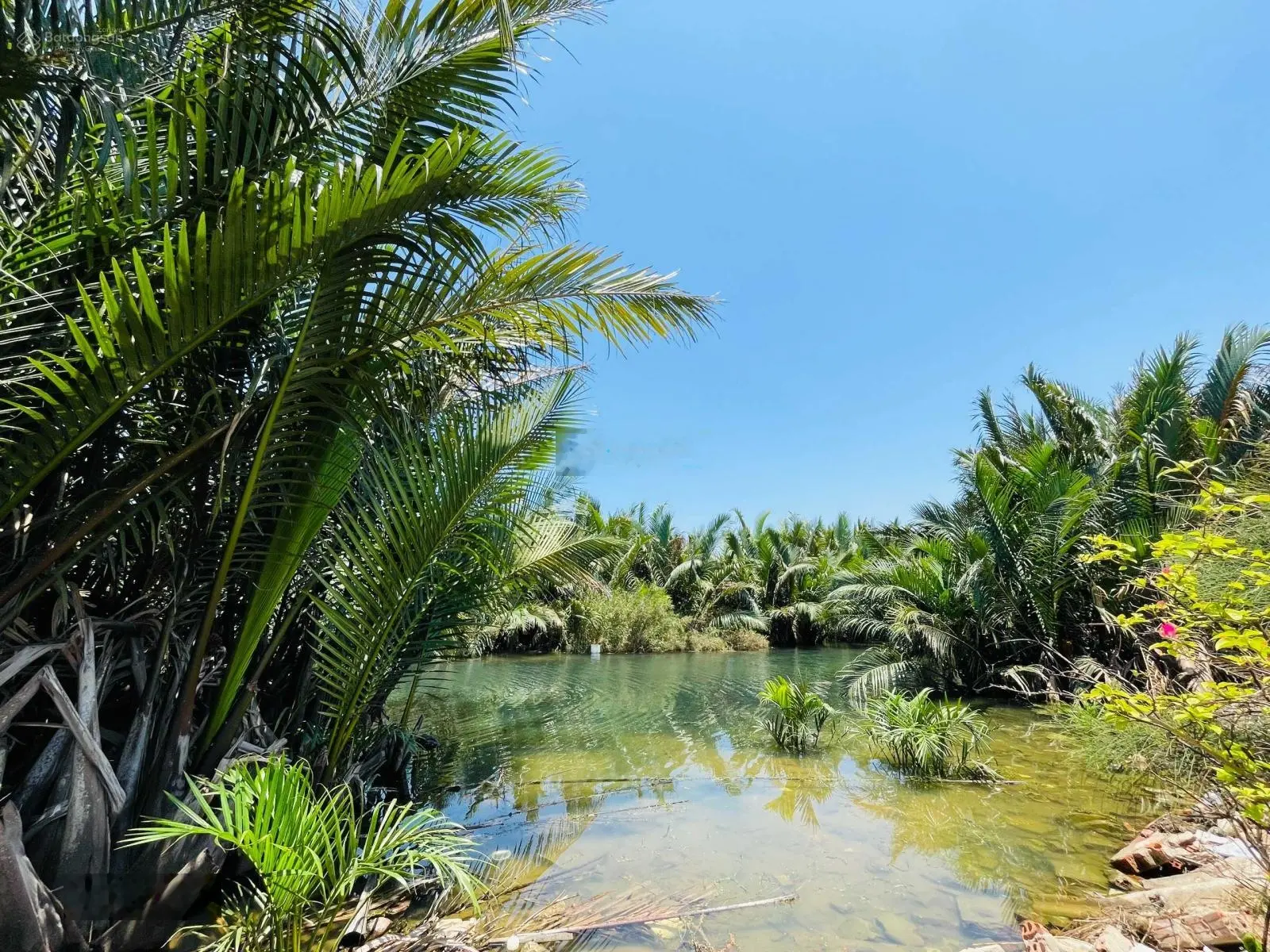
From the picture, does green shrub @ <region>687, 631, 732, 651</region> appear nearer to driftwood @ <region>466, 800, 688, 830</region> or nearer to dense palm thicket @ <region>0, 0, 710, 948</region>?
driftwood @ <region>466, 800, 688, 830</region>

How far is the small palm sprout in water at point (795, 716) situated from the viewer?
674 centimetres

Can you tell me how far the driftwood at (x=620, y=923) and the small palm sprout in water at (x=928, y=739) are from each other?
2835 millimetres

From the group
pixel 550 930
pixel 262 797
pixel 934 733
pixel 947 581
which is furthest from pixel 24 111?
pixel 947 581

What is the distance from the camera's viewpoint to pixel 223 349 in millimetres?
3229

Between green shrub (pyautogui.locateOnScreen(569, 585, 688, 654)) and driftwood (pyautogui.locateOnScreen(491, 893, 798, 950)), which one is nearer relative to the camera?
driftwood (pyautogui.locateOnScreen(491, 893, 798, 950))

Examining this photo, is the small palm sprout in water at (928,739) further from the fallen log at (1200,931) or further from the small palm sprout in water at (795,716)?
the fallen log at (1200,931)

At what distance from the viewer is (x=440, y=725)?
858 centimetres

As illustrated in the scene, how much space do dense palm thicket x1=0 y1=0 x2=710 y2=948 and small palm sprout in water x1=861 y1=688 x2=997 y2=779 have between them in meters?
4.46

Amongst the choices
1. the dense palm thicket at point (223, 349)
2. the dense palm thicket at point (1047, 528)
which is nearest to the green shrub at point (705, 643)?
the dense palm thicket at point (1047, 528)

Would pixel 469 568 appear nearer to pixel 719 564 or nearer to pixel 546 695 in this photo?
pixel 546 695

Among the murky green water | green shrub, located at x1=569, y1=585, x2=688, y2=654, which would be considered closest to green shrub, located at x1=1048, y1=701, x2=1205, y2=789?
the murky green water

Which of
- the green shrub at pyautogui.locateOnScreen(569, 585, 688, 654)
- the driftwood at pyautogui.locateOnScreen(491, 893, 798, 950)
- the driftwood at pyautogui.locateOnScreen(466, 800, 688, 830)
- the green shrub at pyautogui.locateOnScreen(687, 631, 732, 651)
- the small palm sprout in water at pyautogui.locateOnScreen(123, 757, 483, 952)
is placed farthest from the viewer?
the green shrub at pyautogui.locateOnScreen(687, 631, 732, 651)

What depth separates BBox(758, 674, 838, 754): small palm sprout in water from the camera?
6738 millimetres

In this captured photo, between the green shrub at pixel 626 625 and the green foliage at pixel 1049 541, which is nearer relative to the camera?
the green foliage at pixel 1049 541
